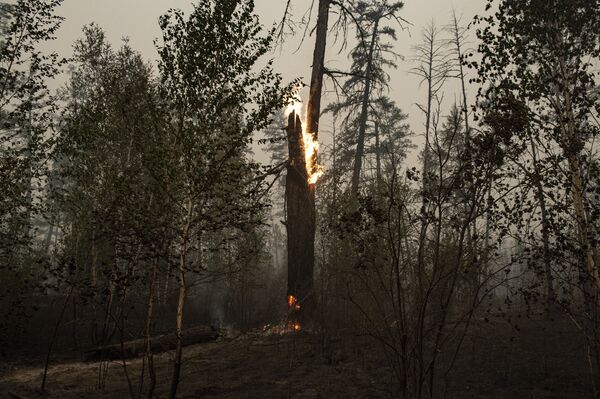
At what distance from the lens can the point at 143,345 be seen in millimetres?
11234

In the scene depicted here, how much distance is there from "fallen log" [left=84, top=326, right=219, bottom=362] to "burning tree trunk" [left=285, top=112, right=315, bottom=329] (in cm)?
306

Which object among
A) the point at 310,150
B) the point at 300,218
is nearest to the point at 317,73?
the point at 310,150

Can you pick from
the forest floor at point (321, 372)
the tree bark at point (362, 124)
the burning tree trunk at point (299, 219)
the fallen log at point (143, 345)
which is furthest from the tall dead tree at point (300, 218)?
the tree bark at point (362, 124)

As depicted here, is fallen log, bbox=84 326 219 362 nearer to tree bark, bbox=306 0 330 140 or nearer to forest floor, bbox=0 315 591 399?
forest floor, bbox=0 315 591 399

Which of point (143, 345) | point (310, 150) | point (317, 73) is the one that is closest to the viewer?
point (143, 345)

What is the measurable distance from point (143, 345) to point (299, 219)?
5.34 meters

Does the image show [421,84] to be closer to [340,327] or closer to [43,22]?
[340,327]

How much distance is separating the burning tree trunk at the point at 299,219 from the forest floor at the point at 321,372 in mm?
1401

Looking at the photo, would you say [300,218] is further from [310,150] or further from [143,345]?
[143,345]

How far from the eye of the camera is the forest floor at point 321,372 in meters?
7.39

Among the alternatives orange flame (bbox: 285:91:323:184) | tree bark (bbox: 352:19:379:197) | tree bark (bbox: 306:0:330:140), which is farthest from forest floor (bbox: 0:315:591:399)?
tree bark (bbox: 352:19:379:197)

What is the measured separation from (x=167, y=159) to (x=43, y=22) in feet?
17.5

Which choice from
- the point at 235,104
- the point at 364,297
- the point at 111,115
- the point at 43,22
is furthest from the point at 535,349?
the point at 111,115

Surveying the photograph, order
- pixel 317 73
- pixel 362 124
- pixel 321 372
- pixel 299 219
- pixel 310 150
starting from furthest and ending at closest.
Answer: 1. pixel 362 124
2. pixel 317 73
3. pixel 310 150
4. pixel 299 219
5. pixel 321 372
